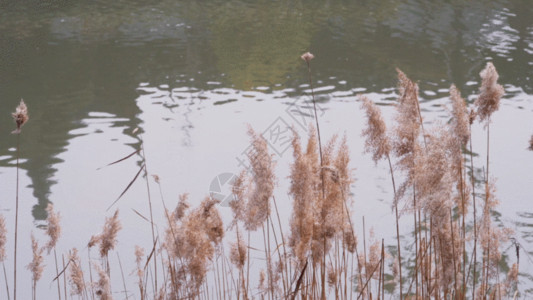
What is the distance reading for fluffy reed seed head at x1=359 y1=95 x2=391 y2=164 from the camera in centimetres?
157

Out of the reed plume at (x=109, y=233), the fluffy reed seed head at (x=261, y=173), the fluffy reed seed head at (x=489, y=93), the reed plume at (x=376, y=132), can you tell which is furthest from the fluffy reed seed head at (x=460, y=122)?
the reed plume at (x=109, y=233)

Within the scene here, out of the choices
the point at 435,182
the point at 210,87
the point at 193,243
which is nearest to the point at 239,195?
the point at 193,243

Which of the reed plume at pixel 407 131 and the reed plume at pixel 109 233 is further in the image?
the reed plume at pixel 109 233

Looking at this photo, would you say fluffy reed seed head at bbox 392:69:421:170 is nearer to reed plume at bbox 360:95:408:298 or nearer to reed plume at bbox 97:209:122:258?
reed plume at bbox 360:95:408:298

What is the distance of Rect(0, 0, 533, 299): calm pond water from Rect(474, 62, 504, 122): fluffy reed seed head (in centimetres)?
36

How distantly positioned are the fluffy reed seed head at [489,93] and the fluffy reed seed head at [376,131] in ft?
0.81

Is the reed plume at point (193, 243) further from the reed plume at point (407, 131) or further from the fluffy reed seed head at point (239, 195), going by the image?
the reed plume at point (407, 131)

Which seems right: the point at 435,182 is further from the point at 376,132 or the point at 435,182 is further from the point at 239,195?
the point at 239,195

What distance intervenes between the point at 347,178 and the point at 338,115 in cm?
428

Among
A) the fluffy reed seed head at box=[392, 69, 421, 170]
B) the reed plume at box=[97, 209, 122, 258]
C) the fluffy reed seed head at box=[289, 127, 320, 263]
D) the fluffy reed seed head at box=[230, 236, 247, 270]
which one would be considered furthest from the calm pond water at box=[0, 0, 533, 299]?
the reed plume at box=[97, 209, 122, 258]

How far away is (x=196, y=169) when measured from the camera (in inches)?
191

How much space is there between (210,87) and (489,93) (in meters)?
5.55

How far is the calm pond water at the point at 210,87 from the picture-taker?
4355 mm

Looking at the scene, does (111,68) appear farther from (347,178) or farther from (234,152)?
(347,178)
